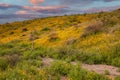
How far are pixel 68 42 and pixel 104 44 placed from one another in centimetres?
684

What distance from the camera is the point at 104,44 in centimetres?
2897

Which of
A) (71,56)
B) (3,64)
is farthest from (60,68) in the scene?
(71,56)

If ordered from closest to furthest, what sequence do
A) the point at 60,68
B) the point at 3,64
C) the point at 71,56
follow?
the point at 60,68 < the point at 3,64 < the point at 71,56

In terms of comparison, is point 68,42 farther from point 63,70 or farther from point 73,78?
point 73,78

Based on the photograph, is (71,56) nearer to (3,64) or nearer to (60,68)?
(3,64)

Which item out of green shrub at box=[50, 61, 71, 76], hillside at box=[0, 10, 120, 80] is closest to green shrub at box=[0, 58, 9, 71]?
hillside at box=[0, 10, 120, 80]

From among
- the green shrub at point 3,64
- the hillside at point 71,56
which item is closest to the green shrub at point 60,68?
the hillside at point 71,56

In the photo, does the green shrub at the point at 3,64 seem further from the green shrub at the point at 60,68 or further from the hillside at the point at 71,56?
the green shrub at the point at 60,68

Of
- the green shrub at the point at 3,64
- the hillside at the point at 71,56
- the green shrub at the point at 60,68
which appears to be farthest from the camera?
the green shrub at the point at 3,64

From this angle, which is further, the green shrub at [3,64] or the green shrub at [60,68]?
the green shrub at [3,64]

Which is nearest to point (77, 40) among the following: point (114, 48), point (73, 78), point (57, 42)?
point (57, 42)

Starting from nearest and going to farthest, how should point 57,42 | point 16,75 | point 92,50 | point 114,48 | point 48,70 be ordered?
point 16,75 → point 48,70 → point 114,48 → point 92,50 → point 57,42

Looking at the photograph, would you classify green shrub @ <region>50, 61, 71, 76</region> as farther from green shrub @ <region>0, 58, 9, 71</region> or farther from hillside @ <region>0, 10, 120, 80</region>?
green shrub @ <region>0, 58, 9, 71</region>

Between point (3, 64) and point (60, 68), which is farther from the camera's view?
point (3, 64)
